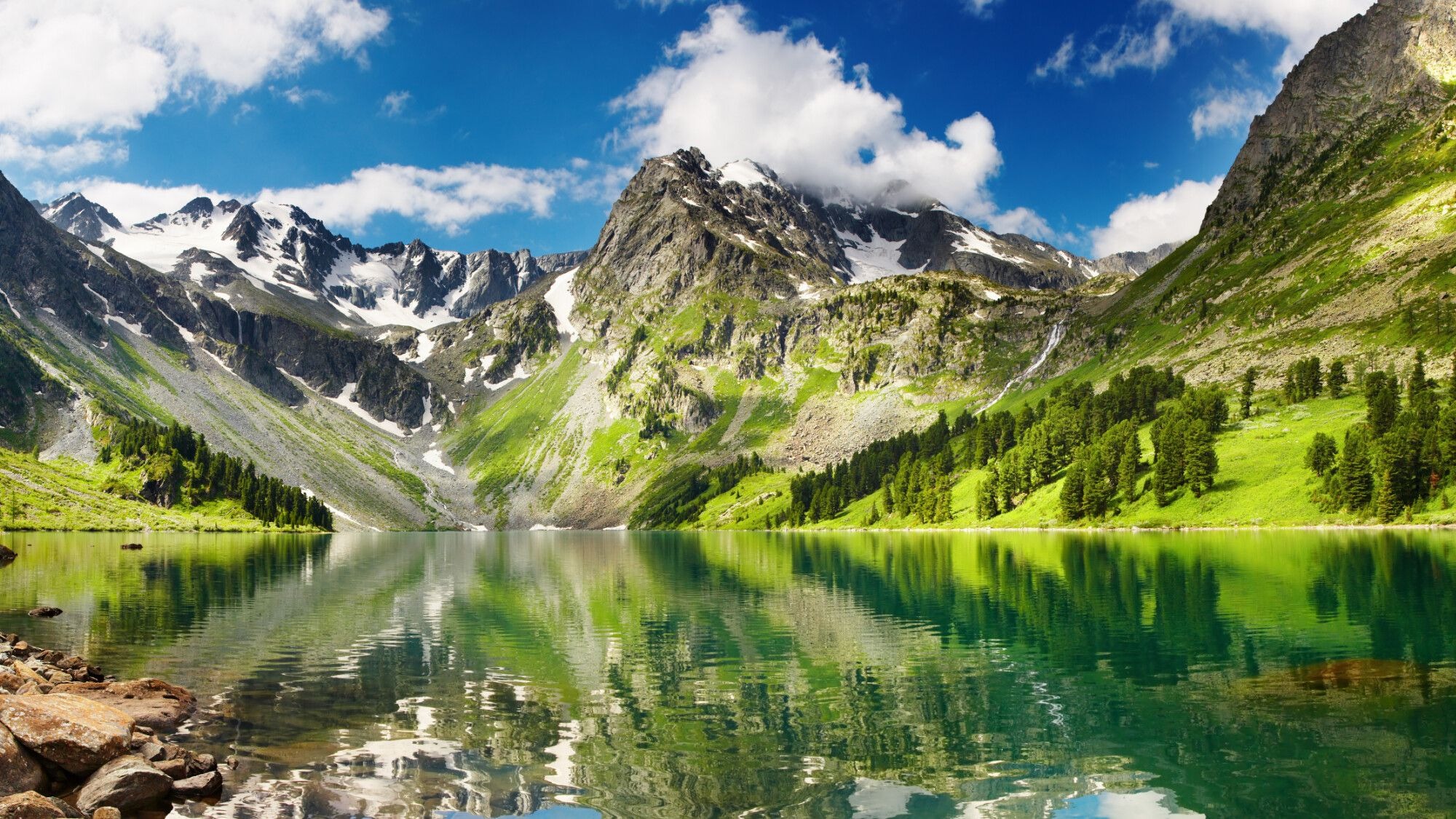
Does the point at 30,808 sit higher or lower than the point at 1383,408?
lower

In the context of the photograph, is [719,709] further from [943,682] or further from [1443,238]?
[1443,238]

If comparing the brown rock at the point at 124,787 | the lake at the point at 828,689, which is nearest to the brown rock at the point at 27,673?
the lake at the point at 828,689

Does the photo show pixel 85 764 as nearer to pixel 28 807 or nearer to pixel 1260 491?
pixel 28 807

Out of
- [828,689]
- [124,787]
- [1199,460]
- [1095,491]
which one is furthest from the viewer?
[1095,491]

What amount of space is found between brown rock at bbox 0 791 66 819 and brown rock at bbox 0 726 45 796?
5.38 ft

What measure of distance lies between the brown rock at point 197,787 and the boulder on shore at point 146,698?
7721 mm

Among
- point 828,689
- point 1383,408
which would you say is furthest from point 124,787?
point 1383,408

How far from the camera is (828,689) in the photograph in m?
34.4

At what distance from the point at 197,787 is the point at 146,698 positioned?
12.6 metres

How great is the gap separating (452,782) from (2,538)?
169 meters

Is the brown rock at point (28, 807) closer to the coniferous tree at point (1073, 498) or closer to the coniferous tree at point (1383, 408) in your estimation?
the coniferous tree at point (1383, 408)

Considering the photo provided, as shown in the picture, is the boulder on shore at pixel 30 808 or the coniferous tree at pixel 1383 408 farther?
the coniferous tree at pixel 1383 408

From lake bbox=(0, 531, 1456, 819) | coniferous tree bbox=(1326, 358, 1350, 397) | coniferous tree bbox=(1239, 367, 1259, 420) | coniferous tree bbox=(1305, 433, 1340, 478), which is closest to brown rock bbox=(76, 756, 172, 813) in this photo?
lake bbox=(0, 531, 1456, 819)

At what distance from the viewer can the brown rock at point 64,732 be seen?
71.2 ft
